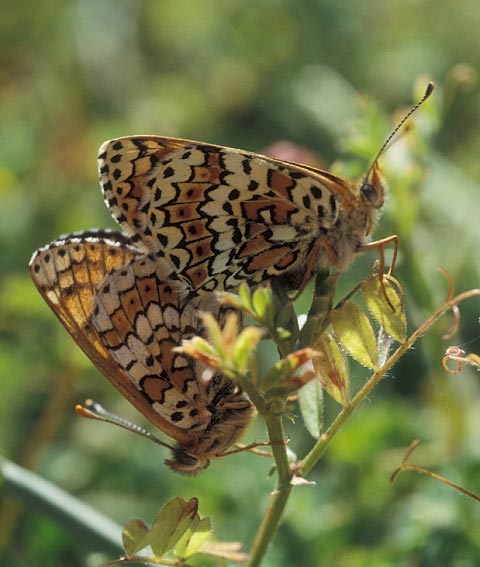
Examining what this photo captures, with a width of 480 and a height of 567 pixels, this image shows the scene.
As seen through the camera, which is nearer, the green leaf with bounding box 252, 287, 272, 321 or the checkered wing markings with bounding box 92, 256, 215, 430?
the green leaf with bounding box 252, 287, 272, 321

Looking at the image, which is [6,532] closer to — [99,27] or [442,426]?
[442,426]

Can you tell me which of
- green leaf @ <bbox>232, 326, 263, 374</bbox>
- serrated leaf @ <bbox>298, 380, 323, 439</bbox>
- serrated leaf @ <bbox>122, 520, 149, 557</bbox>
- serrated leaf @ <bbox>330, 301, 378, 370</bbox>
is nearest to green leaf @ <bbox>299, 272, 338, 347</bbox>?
serrated leaf @ <bbox>330, 301, 378, 370</bbox>

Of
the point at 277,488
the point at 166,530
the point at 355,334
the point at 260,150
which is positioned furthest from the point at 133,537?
the point at 260,150

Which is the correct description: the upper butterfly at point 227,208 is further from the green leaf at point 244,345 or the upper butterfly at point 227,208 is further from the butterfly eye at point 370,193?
the green leaf at point 244,345

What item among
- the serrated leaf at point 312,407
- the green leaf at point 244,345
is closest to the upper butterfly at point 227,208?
the serrated leaf at point 312,407

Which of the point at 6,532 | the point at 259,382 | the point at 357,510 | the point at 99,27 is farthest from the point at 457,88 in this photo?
the point at 99,27

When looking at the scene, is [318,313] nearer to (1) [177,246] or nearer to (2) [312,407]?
(2) [312,407]

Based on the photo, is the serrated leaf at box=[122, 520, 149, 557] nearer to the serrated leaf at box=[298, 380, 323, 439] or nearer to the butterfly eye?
the serrated leaf at box=[298, 380, 323, 439]
